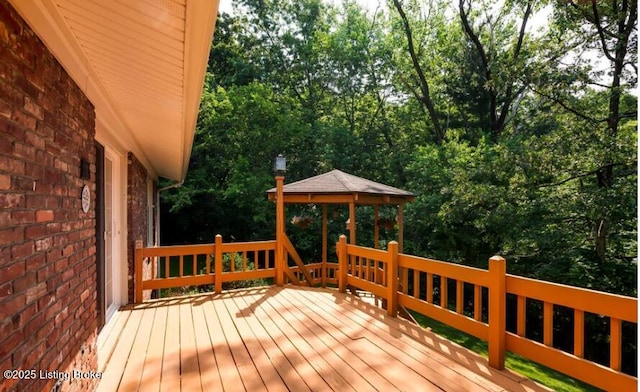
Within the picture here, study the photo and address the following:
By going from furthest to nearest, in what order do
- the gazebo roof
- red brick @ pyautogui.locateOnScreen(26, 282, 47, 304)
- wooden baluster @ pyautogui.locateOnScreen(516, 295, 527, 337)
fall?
1. the gazebo roof
2. wooden baluster @ pyautogui.locateOnScreen(516, 295, 527, 337)
3. red brick @ pyautogui.locateOnScreen(26, 282, 47, 304)

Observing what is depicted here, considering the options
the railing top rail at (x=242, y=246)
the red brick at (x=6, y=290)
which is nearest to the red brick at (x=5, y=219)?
the red brick at (x=6, y=290)

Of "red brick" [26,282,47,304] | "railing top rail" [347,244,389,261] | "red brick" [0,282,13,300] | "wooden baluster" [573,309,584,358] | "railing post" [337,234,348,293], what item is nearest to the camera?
"red brick" [0,282,13,300]

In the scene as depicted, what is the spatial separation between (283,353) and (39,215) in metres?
2.16

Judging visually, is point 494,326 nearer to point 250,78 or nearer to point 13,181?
point 13,181

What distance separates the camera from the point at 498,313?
286cm

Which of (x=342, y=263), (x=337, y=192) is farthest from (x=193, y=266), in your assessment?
(x=337, y=192)

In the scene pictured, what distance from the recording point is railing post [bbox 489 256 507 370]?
2.84m

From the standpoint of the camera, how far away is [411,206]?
10648 mm

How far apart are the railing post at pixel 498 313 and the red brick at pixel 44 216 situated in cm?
304

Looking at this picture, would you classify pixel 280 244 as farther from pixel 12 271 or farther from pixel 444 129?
pixel 444 129

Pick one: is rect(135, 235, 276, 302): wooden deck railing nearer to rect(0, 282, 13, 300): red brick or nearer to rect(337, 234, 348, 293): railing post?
rect(337, 234, 348, 293): railing post

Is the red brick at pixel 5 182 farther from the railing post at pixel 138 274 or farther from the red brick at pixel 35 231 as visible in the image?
the railing post at pixel 138 274

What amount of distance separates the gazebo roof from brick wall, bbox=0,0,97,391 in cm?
440

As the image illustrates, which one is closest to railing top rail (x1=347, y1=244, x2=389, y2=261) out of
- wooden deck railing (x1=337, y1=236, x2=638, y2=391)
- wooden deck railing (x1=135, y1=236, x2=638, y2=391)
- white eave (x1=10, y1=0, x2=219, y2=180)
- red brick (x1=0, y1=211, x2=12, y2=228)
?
wooden deck railing (x1=135, y1=236, x2=638, y2=391)
